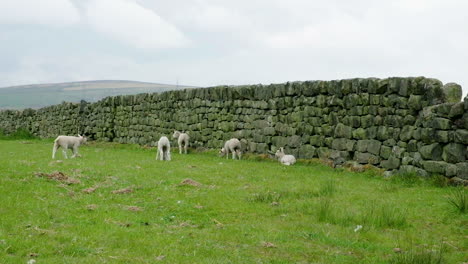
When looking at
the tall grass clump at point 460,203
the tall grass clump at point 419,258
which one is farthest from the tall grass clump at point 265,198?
the tall grass clump at point 419,258

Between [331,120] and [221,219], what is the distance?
8.84 meters

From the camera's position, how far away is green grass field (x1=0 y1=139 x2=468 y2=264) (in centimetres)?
707

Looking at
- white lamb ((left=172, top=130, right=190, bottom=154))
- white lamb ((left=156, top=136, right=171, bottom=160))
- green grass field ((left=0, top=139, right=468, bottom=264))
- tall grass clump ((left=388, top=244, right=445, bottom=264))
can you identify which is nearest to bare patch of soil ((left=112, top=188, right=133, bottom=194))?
green grass field ((left=0, top=139, right=468, bottom=264))

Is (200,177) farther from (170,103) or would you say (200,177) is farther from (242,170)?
(170,103)

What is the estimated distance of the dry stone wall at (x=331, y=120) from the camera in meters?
13.5

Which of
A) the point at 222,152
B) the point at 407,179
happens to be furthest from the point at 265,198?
the point at 222,152

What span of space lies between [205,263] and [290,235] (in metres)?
2.05

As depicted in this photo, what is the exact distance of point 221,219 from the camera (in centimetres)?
935

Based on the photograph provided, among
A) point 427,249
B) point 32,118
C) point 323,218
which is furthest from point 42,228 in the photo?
point 32,118

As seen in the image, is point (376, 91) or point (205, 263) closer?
point (205, 263)

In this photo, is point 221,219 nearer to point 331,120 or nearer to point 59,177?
point 59,177

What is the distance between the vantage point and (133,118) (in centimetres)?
2894

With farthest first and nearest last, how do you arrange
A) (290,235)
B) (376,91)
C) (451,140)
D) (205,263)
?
A: (376,91) < (451,140) < (290,235) < (205,263)

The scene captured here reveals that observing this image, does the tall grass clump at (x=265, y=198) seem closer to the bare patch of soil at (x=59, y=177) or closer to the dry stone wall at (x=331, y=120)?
the bare patch of soil at (x=59, y=177)
